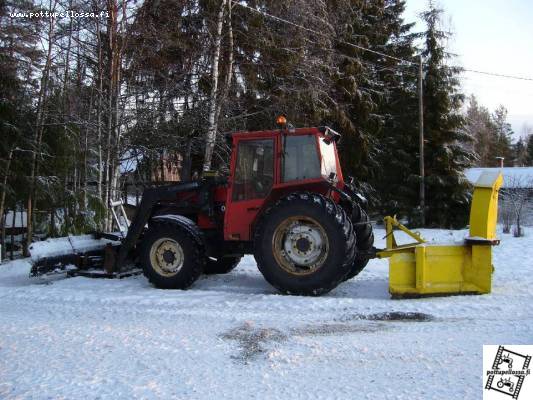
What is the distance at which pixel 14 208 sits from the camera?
12.5 metres

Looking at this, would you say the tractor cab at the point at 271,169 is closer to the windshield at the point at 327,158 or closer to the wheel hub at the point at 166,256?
the windshield at the point at 327,158

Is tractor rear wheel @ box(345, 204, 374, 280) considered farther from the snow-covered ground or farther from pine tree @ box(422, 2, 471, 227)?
pine tree @ box(422, 2, 471, 227)

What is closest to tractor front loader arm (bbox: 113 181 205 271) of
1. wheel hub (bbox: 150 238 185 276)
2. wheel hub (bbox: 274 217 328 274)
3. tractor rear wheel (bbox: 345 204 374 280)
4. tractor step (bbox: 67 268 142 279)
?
tractor step (bbox: 67 268 142 279)

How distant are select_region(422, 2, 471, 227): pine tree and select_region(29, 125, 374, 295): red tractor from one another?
44.2ft

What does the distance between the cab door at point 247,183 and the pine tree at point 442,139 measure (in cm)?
1435

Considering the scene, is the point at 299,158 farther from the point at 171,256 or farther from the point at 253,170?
the point at 171,256

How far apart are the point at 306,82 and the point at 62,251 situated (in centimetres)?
957

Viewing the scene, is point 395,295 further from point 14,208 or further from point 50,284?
point 14,208

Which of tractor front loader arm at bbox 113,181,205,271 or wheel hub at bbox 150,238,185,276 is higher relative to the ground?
tractor front loader arm at bbox 113,181,205,271

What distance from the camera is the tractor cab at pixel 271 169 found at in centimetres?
698

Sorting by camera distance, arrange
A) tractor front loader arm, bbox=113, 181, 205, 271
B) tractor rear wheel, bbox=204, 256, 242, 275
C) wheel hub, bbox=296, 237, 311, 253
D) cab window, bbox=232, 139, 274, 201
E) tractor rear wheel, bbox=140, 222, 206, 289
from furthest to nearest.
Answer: tractor rear wheel, bbox=204, 256, 242, 275 → tractor front loader arm, bbox=113, 181, 205, 271 → tractor rear wheel, bbox=140, 222, 206, 289 → cab window, bbox=232, 139, 274, 201 → wheel hub, bbox=296, 237, 311, 253

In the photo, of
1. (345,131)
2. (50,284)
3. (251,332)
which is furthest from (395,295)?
(345,131)

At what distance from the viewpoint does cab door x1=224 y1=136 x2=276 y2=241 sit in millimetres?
7125

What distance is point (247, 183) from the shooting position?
23.8 ft
